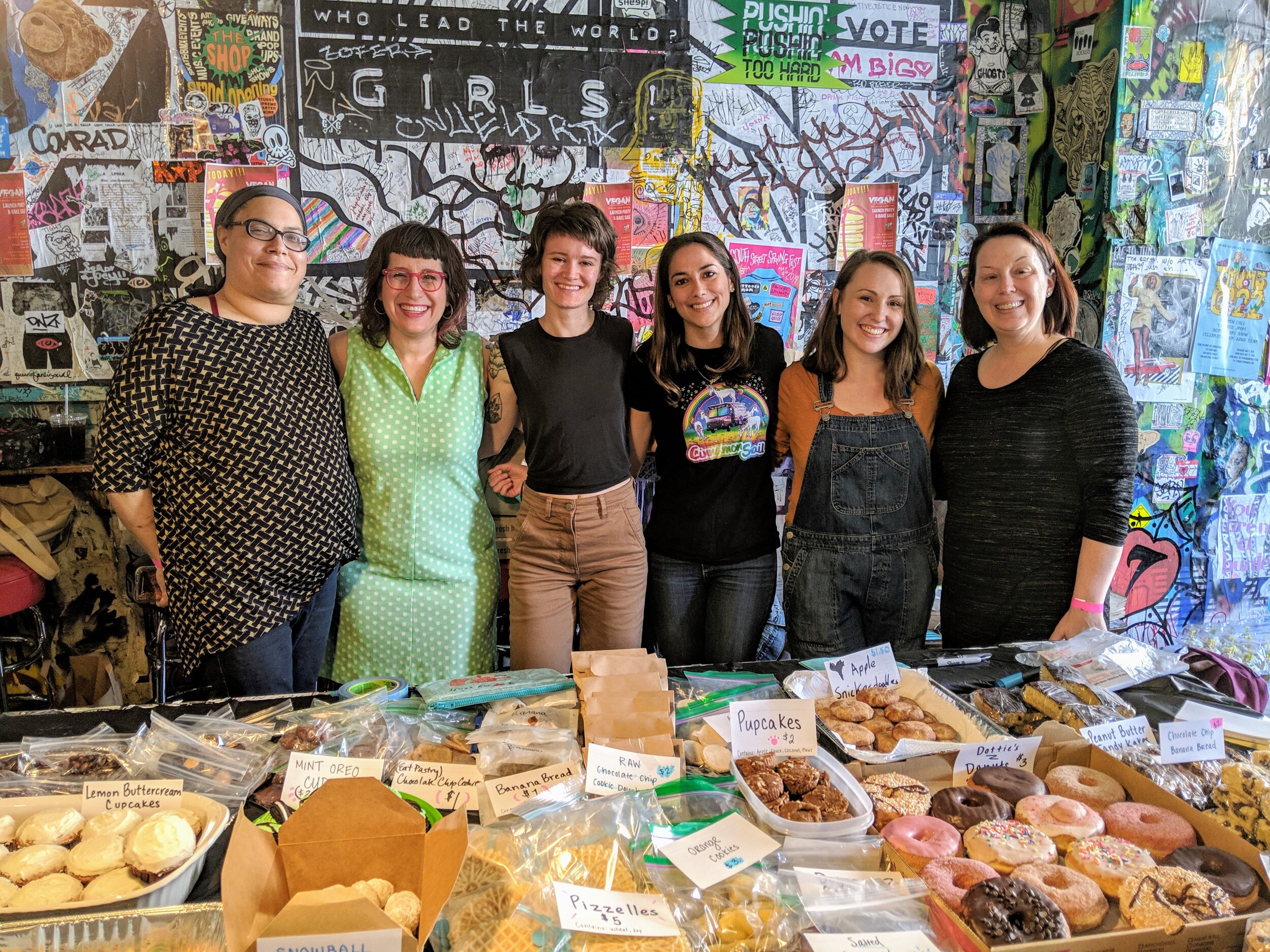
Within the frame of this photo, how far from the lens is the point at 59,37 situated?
2.85 meters

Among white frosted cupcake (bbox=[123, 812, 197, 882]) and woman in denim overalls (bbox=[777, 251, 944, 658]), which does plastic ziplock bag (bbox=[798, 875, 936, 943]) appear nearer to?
white frosted cupcake (bbox=[123, 812, 197, 882])

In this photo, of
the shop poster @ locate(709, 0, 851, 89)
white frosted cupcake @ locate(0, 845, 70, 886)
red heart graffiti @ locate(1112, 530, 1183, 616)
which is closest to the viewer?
white frosted cupcake @ locate(0, 845, 70, 886)

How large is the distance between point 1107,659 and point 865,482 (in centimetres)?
74

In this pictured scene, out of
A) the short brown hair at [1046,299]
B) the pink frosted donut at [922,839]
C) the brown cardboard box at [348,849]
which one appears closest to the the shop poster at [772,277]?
the short brown hair at [1046,299]

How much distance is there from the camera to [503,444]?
8.18 feet

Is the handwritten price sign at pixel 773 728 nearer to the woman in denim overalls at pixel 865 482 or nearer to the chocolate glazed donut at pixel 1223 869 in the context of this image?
the chocolate glazed donut at pixel 1223 869

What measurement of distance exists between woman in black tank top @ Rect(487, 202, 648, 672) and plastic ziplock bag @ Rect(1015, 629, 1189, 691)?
1.08 meters

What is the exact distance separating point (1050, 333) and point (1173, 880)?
157 centimetres

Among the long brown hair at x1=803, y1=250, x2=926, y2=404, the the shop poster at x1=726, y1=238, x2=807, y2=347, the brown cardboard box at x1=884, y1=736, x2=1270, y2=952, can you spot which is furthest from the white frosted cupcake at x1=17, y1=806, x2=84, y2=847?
the the shop poster at x1=726, y1=238, x2=807, y2=347

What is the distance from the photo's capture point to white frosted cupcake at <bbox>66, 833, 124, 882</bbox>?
1.07 metres

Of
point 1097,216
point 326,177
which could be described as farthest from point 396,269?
point 1097,216

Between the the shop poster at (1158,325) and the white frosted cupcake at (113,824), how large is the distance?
362 centimetres

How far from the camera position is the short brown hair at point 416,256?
85.7 inches

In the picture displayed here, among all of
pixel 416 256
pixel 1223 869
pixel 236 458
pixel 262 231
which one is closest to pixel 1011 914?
pixel 1223 869
